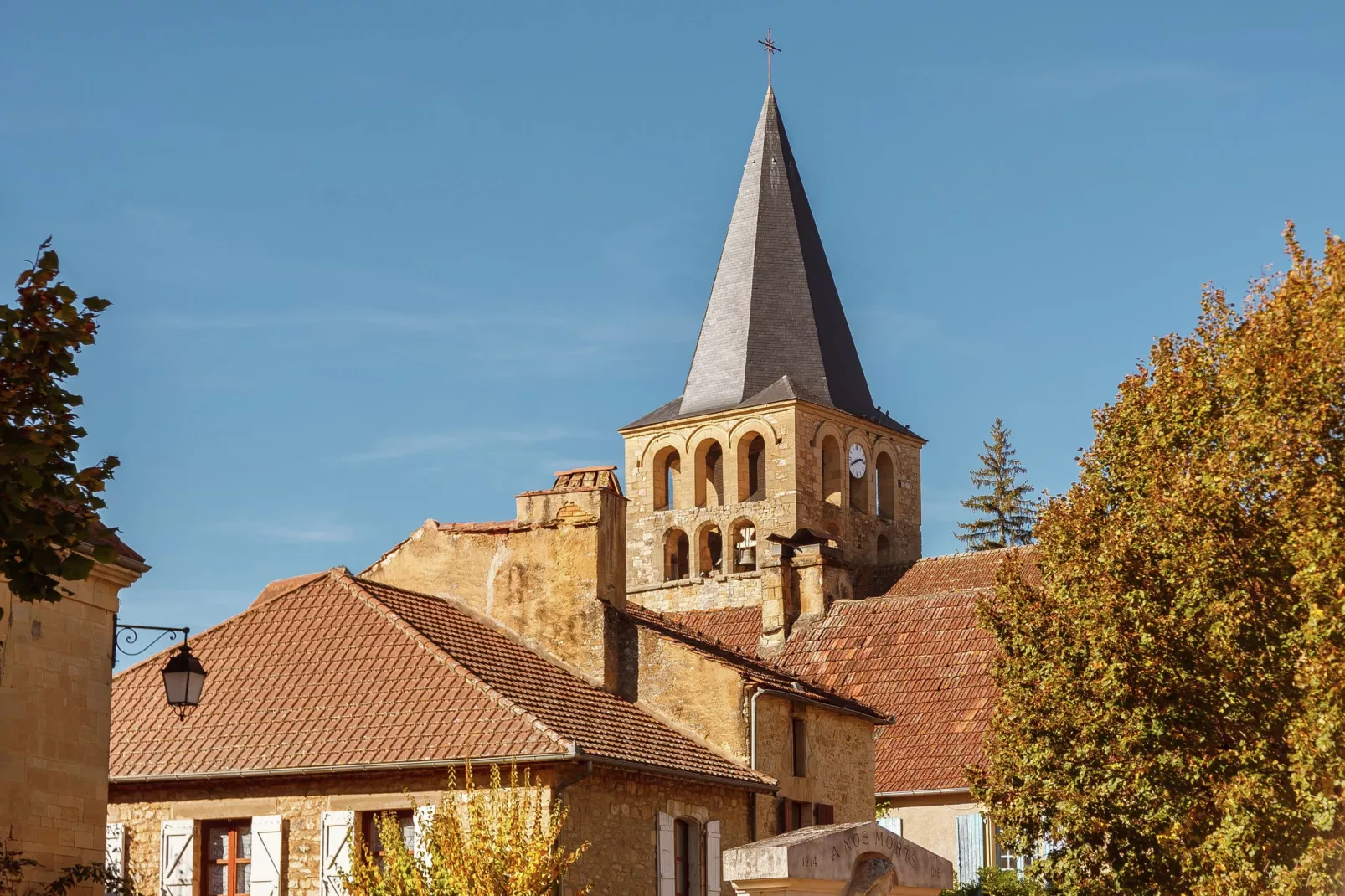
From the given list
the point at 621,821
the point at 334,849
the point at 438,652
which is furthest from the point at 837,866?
the point at 438,652

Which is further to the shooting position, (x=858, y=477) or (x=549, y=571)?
(x=858, y=477)

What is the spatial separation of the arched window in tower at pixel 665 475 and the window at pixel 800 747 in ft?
113

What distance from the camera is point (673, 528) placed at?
5872 centimetres

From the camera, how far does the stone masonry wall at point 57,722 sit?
15.8 m

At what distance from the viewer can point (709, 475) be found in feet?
198

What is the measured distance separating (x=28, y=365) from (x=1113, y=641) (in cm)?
1089

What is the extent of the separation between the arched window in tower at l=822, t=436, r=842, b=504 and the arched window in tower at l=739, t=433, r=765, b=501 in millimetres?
1806

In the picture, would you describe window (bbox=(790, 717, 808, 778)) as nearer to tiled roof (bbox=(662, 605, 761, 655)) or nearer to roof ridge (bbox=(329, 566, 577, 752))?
roof ridge (bbox=(329, 566, 577, 752))

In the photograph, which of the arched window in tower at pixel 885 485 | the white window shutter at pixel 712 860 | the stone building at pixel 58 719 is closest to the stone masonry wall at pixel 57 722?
the stone building at pixel 58 719

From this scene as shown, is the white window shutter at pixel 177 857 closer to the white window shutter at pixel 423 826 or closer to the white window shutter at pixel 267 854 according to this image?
the white window shutter at pixel 267 854

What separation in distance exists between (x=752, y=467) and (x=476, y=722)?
38.8 metres

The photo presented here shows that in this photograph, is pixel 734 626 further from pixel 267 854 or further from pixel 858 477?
pixel 267 854

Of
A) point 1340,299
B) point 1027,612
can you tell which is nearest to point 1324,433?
point 1340,299

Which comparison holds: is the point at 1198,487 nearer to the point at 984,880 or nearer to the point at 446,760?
the point at 446,760
